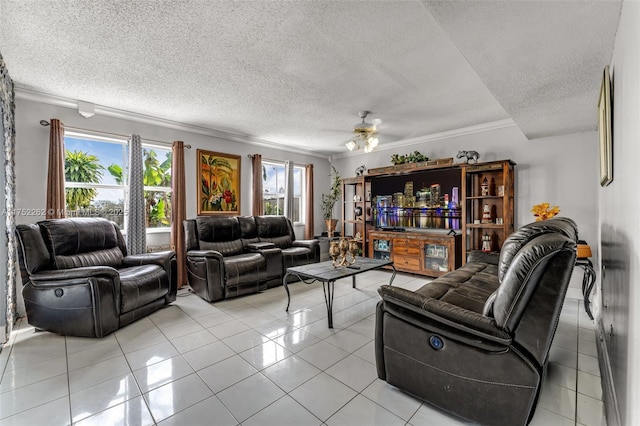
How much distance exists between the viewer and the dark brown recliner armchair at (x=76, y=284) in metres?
2.61

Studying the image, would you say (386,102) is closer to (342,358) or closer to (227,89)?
(227,89)

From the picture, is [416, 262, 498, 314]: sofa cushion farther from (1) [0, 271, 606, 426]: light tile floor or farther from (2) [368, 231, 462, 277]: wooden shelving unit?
(2) [368, 231, 462, 277]: wooden shelving unit

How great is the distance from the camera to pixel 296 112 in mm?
4020

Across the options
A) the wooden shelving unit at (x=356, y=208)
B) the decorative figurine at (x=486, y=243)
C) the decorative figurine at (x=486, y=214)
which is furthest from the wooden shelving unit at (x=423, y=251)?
the wooden shelving unit at (x=356, y=208)

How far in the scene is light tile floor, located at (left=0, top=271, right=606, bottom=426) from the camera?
165 centimetres

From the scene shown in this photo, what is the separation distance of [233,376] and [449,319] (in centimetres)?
153

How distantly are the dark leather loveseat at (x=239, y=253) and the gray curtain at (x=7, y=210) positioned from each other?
5.67ft

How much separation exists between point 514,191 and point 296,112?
3.58 metres

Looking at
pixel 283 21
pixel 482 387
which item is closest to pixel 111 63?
pixel 283 21

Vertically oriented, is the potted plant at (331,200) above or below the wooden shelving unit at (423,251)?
above

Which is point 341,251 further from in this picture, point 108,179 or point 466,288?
point 108,179

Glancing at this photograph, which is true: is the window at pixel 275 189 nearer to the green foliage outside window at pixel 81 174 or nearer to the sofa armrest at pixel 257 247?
the sofa armrest at pixel 257 247

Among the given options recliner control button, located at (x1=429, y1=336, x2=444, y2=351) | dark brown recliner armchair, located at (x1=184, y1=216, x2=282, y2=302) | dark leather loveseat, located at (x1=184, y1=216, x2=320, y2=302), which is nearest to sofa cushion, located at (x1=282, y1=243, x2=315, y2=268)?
dark leather loveseat, located at (x1=184, y1=216, x2=320, y2=302)

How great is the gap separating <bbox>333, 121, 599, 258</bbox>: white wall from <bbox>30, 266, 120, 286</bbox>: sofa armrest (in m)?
5.34
